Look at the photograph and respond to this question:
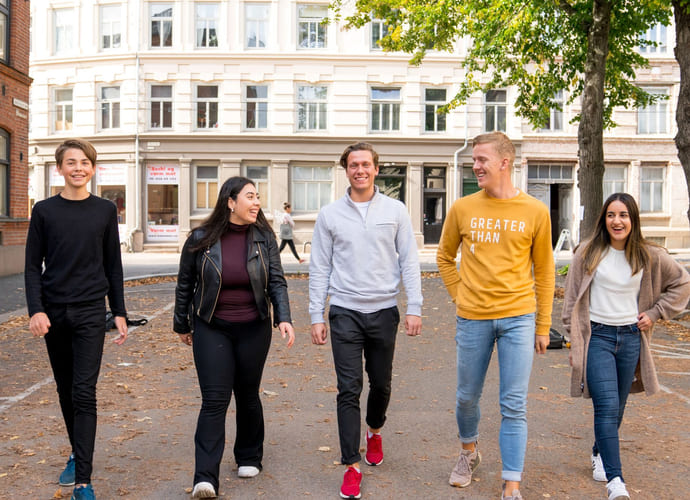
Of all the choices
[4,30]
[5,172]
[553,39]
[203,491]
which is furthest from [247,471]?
[4,30]

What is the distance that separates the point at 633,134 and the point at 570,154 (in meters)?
3.08

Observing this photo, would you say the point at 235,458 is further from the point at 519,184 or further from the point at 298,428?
the point at 519,184

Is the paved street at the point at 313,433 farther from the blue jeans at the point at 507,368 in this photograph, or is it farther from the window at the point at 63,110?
the window at the point at 63,110

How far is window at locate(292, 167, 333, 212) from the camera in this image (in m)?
32.8

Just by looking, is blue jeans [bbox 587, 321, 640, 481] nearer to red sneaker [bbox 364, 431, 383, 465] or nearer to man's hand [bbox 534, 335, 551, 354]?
man's hand [bbox 534, 335, 551, 354]

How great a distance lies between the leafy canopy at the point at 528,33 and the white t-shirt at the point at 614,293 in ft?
34.5

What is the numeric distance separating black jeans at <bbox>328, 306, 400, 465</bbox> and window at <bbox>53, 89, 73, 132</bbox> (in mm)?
32031

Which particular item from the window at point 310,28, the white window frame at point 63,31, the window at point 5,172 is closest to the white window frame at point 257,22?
the window at point 310,28

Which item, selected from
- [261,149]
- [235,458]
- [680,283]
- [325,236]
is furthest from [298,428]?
[261,149]

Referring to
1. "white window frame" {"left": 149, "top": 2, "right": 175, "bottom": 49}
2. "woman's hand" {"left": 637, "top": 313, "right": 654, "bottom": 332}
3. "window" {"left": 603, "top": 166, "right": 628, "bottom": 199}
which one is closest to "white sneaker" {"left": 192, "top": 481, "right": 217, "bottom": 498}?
"woman's hand" {"left": 637, "top": 313, "right": 654, "bottom": 332}

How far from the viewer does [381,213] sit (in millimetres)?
4688

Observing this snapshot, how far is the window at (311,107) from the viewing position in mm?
32781

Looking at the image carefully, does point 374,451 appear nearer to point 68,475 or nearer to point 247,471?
point 247,471

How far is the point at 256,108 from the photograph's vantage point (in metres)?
32.7
